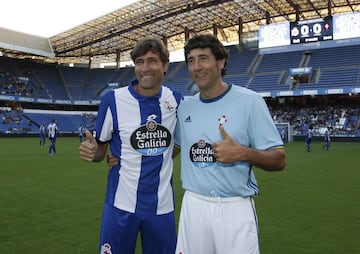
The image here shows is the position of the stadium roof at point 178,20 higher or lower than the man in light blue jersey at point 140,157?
higher

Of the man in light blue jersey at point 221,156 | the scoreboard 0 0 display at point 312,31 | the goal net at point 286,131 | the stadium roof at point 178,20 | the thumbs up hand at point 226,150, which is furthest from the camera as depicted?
the stadium roof at point 178,20

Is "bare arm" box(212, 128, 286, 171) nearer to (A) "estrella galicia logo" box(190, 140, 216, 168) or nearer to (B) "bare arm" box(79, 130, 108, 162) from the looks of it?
(A) "estrella galicia logo" box(190, 140, 216, 168)

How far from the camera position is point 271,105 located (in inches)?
1860

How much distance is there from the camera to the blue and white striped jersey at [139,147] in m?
3.16

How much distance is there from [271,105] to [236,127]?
46.3 m

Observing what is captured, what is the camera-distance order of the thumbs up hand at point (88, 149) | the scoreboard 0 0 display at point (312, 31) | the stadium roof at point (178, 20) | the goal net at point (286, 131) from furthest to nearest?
the stadium roof at point (178, 20) → the goal net at point (286, 131) → the scoreboard 0 0 display at point (312, 31) → the thumbs up hand at point (88, 149)

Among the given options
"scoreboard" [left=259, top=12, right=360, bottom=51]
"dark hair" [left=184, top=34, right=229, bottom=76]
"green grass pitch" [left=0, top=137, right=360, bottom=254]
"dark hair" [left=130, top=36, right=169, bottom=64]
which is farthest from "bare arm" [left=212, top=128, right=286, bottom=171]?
"scoreboard" [left=259, top=12, right=360, bottom=51]

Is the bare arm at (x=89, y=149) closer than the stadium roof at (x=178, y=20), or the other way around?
the bare arm at (x=89, y=149)

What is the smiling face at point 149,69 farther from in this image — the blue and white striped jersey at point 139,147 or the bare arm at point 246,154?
the bare arm at point 246,154

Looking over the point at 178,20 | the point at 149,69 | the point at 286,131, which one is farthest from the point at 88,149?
the point at 178,20

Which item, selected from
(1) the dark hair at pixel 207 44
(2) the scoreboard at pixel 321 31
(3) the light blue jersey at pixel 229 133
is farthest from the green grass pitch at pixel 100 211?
(2) the scoreboard at pixel 321 31

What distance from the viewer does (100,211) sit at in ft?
23.5

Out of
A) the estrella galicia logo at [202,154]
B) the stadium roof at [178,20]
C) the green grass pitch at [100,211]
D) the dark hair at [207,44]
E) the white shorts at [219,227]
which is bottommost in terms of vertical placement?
the green grass pitch at [100,211]

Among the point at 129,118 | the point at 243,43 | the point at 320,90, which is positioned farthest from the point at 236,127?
the point at 243,43
